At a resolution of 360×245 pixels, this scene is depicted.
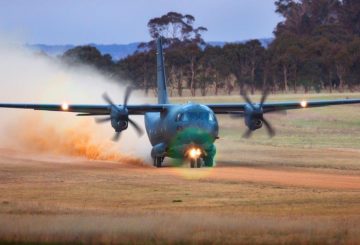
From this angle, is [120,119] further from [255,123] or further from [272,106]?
[272,106]

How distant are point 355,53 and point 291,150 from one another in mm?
70043

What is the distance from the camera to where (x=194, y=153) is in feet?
143

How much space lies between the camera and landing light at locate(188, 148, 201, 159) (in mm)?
43438

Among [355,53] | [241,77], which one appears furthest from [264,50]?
[355,53]

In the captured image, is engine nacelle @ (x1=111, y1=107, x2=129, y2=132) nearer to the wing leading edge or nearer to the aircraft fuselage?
the wing leading edge

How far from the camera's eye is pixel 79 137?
55.7 m

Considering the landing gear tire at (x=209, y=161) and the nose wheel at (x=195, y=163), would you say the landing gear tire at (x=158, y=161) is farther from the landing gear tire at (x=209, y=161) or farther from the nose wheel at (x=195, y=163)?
the nose wheel at (x=195, y=163)

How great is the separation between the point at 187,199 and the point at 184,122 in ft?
35.3

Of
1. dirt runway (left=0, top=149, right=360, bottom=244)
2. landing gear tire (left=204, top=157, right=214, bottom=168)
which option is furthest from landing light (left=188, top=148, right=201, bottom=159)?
landing gear tire (left=204, top=157, right=214, bottom=168)

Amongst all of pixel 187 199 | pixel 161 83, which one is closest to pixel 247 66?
pixel 161 83

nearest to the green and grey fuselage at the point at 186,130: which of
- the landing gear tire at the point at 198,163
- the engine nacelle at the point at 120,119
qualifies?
the landing gear tire at the point at 198,163

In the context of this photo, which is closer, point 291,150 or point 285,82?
point 291,150

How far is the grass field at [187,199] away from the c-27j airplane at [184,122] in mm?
968

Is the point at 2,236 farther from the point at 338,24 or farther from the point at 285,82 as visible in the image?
the point at 338,24
